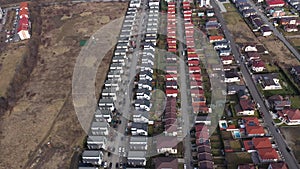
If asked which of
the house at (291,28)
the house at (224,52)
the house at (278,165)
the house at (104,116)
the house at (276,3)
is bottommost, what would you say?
the house at (278,165)

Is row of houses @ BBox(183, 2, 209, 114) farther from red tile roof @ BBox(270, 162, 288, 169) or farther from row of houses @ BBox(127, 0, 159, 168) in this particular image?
red tile roof @ BBox(270, 162, 288, 169)

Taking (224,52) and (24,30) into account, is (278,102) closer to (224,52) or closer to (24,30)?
(224,52)

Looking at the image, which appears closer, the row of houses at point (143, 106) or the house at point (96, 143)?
the row of houses at point (143, 106)

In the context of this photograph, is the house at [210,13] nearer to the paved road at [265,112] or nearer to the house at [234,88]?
the paved road at [265,112]

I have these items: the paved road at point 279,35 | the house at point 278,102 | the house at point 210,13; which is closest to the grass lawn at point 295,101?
the house at point 278,102

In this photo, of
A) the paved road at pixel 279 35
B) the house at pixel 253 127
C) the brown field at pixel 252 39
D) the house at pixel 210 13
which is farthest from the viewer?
the house at pixel 210 13

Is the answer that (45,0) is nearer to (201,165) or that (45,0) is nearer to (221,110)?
(221,110)
